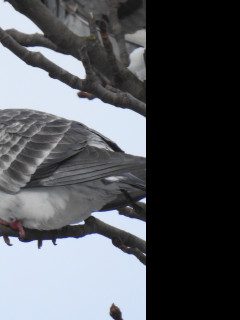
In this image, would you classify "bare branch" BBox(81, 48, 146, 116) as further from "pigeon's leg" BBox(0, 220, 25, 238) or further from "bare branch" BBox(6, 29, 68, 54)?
"pigeon's leg" BBox(0, 220, 25, 238)

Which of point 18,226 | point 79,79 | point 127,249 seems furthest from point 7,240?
point 79,79

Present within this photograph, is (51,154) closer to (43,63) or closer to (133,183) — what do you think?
(133,183)

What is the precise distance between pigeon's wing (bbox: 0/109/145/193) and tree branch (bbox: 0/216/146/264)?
21 centimetres

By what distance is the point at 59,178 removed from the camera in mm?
3191

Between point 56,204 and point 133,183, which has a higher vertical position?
point 133,183

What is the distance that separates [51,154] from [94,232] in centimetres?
49

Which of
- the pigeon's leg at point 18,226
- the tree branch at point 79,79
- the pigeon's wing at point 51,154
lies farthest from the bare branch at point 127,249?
the tree branch at point 79,79

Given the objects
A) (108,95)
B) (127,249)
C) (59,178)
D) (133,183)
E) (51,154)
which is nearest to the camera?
(108,95)

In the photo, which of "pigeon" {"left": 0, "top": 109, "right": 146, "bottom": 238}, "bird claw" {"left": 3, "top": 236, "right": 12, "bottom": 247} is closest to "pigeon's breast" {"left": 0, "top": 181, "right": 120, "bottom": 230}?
"pigeon" {"left": 0, "top": 109, "right": 146, "bottom": 238}

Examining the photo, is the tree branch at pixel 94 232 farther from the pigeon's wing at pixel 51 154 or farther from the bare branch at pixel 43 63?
the bare branch at pixel 43 63
